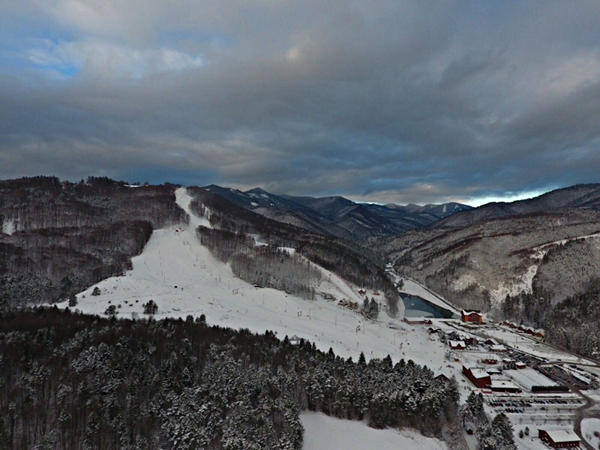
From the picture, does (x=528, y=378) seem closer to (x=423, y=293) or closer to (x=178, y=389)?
(x=178, y=389)

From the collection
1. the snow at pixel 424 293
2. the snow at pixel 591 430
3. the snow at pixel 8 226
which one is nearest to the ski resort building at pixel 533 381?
the snow at pixel 591 430

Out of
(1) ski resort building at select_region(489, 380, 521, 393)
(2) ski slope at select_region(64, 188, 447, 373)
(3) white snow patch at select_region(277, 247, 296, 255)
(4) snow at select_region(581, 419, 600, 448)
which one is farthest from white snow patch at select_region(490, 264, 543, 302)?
(4) snow at select_region(581, 419, 600, 448)

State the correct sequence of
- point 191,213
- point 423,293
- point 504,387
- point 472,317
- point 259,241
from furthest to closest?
point 191,213 → point 423,293 → point 259,241 → point 472,317 → point 504,387

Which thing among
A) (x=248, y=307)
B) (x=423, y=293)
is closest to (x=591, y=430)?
(x=248, y=307)

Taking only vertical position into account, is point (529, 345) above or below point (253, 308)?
below

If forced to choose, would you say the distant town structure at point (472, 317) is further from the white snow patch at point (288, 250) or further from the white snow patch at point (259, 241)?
the white snow patch at point (259, 241)

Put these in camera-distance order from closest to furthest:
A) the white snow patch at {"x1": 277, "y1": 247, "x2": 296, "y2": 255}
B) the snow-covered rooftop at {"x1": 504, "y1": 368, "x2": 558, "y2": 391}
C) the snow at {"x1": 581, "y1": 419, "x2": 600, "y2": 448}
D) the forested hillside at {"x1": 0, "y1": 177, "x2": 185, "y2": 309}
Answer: the snow at {"x1": 581, "y1": 419, "x2": 600, "y2": 448}
the snow-covered rooftop at {"x1": 504, "y1": 368, "x2": 558, "y2": 391}
the forested hillside at {"x1": 0, "y1": 177, "x2": 185, "y2": 309}
the white snow patch at {"x1": 277, "y1": 247, "x2": 296, "y2": 255}

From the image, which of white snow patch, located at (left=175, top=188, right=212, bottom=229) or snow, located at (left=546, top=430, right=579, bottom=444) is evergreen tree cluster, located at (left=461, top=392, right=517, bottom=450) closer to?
snow, located at (left=546, top=430, right=579, bottom=444)
